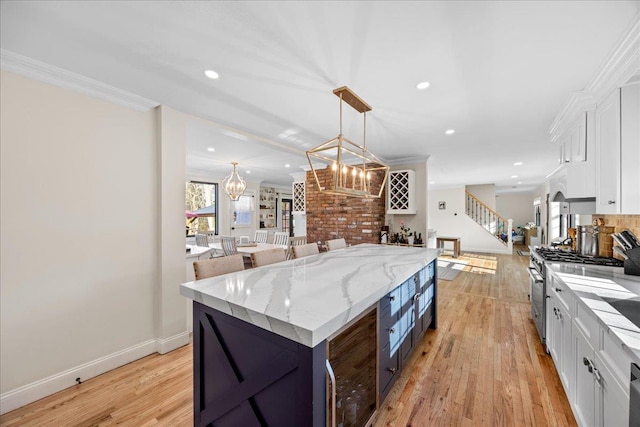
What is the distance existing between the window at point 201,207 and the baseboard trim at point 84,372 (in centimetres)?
432

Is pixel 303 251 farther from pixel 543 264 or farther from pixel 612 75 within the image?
pixel 612 75

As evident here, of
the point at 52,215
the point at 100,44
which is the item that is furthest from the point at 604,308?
the point at 52,215

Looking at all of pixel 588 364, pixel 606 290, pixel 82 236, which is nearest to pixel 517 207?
pixel 606 290

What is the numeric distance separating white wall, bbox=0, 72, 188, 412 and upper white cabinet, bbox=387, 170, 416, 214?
358 centimetres

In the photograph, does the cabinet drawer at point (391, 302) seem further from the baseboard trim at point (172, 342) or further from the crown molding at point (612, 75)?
the baseboard trim at point (172, 342)

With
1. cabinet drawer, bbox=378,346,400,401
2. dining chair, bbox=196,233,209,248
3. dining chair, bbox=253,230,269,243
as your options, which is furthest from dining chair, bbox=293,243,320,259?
dining chair, bbox=253,230,269,243

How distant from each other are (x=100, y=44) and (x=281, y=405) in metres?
2.34

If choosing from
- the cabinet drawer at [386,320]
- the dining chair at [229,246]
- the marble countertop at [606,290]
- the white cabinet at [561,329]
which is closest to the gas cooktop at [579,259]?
the marble countertop at [606,290]

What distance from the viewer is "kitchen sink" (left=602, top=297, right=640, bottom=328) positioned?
111 cm

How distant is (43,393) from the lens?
1.83 m

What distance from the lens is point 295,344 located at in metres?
0.99

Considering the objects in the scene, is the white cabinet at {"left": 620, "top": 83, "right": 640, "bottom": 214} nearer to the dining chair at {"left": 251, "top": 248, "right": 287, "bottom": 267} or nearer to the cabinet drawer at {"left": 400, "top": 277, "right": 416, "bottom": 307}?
the cabinet drawer at {"left": 400, "top": 277, "right": 416, "bottom": 307}

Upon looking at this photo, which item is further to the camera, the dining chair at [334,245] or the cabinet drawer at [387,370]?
the dining chair at [334,245]

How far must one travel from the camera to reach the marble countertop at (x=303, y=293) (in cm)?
101
